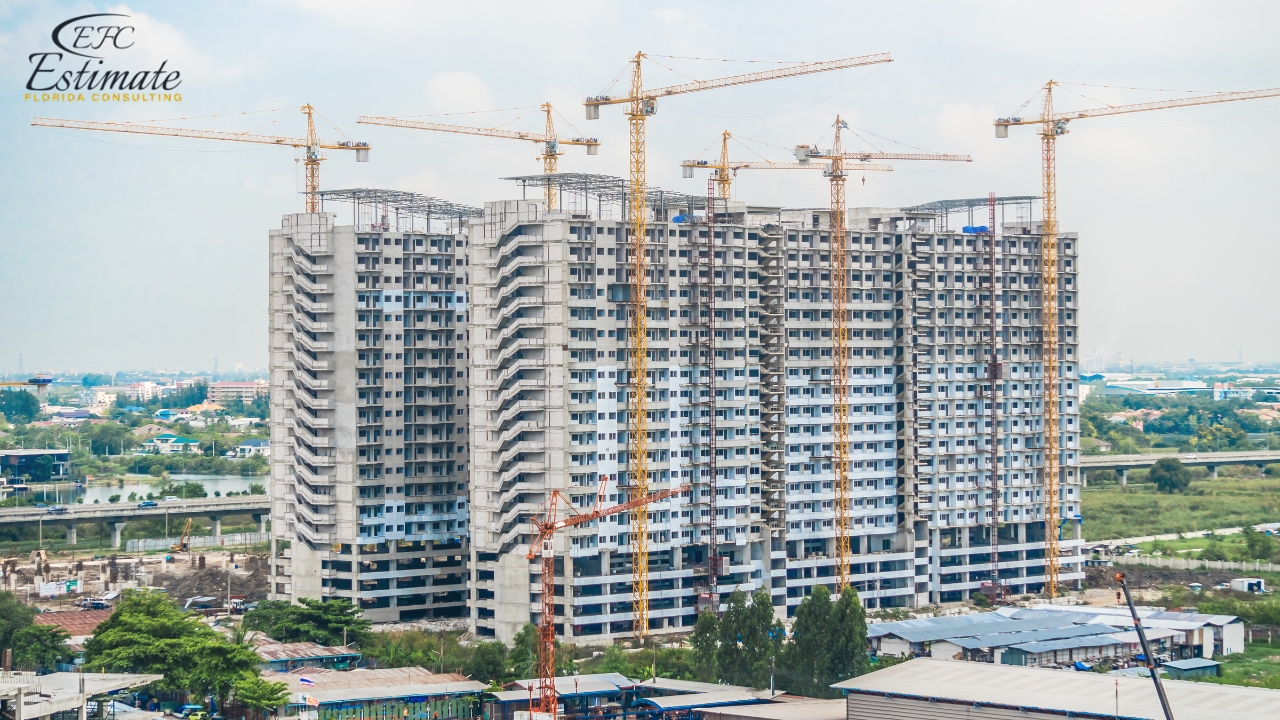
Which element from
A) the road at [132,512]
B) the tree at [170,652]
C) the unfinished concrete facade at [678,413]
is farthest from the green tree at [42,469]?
the tree at [170,652]

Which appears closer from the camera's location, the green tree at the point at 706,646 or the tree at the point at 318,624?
the green tree at the point at 706,646

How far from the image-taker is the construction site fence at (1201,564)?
106750 millimetres

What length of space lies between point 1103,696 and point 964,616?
2751 cm

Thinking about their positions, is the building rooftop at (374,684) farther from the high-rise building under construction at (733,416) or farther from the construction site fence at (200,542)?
the construction site fence at (200,542)

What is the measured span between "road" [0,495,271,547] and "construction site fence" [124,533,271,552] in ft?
5.66

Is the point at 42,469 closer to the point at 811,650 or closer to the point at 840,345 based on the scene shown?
the point at 840,345

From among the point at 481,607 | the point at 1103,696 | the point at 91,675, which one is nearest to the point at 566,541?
the point at 481,607

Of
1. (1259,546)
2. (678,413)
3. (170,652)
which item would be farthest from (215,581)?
(1259,546)

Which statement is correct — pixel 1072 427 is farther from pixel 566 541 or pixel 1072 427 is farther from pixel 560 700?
pixel 560 700

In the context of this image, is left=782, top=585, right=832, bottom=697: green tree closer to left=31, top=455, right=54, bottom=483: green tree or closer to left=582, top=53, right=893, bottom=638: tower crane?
left=582, top=53, right=893, bottom=638: tower crane

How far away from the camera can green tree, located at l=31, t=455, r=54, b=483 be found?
530 feet

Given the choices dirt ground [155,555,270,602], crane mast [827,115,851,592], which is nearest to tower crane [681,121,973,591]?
crane mast [827,115,851,592]

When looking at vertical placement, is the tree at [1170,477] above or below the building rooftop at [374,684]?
above

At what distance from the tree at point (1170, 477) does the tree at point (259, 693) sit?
4142 inches
